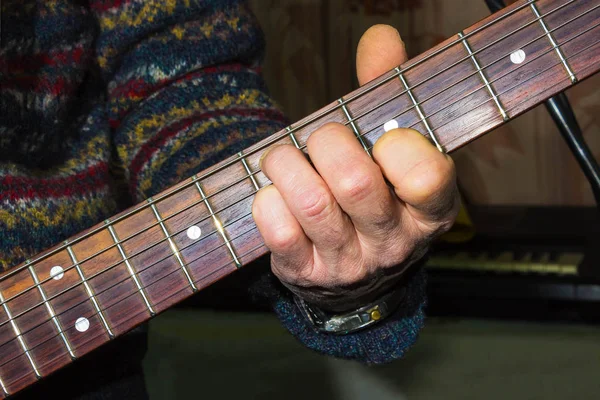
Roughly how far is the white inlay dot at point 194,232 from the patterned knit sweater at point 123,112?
158mm

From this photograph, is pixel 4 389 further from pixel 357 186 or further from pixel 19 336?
pixel 357 186

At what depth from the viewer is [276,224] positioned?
1.91 ft

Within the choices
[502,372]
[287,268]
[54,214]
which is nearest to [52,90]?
[54,214]

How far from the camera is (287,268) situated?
630 millimetres

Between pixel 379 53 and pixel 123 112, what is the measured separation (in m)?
0.36

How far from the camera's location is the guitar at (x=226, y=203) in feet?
1.86

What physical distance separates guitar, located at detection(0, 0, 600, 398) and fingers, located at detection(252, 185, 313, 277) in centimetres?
3

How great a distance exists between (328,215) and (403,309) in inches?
9.2

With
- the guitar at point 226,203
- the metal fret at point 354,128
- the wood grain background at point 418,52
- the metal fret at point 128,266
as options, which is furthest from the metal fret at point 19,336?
the wood grain background at point 418,52

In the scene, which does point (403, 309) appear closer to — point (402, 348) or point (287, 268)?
point (402, 348)

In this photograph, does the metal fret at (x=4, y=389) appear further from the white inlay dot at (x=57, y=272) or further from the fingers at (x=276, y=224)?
the fingers at (x=276, y=224)

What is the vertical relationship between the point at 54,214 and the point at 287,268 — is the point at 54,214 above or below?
above

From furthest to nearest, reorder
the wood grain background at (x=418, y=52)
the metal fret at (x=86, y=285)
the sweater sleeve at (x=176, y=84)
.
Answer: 1. the wood grain background at (x=418, y=52)
2. the sweater sleeve at (x=176, y=84)
3. the metal fret at (x=86, y=285)

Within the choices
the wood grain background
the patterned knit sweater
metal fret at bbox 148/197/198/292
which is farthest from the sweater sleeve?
the wood grain background
